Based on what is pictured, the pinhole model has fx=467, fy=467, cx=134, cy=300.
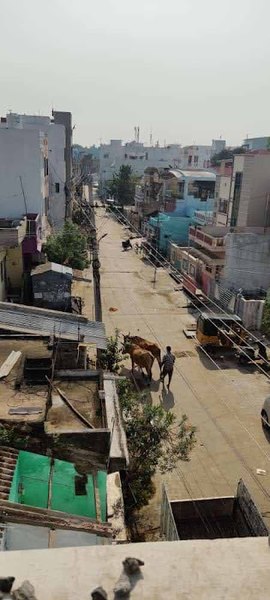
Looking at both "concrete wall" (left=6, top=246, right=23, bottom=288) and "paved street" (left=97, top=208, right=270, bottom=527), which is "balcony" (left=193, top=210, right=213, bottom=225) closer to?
"paved street" (left=97, top=208, right=270, bottom=527)

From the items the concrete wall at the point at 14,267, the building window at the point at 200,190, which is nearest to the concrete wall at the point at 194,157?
the building window at the point at 200,190

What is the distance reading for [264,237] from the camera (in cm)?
2648

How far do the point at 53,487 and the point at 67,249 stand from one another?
1952 cm

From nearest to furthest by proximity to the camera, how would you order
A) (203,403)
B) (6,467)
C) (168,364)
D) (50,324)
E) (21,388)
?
(6,467) < (21,388) < (50,324) < (203,403) < (168,364)

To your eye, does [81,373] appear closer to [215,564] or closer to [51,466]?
[51,466]

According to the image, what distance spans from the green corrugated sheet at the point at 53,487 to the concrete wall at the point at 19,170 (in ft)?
68.1

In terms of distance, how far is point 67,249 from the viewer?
86.9ft

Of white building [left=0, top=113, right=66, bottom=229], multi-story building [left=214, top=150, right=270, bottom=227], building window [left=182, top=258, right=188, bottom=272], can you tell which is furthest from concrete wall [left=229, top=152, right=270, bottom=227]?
white building [left=0, top=113, right=66, bottom=229]

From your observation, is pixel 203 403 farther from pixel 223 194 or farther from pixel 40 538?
pixel 223 194

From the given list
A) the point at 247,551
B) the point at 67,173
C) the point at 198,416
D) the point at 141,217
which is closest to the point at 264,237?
the point at 198,416

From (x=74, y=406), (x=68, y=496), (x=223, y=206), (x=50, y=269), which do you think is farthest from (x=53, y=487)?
(x=223, y=206)

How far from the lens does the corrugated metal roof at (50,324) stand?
43.9 feet

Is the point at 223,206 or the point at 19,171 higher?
the point at 19,171

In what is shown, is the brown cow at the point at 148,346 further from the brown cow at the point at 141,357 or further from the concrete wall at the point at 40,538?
the concrete wall at the point at 40,538
